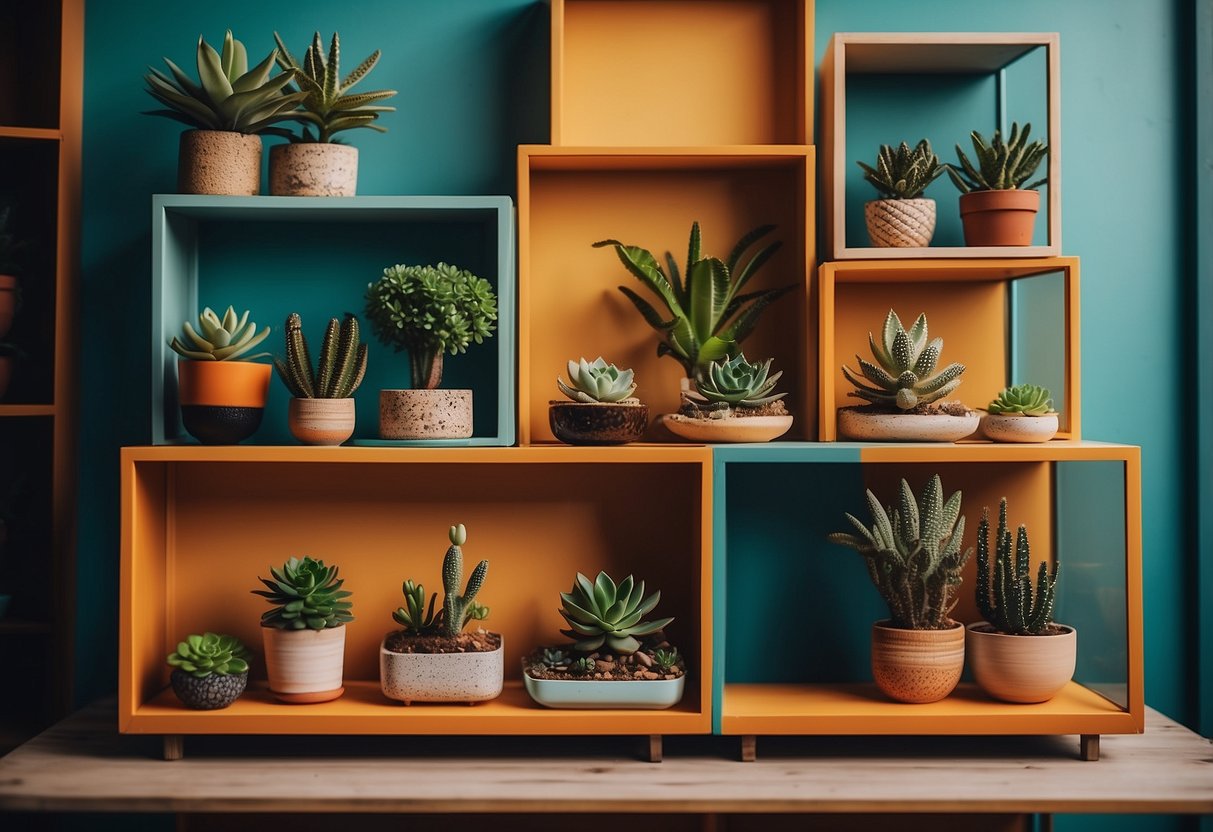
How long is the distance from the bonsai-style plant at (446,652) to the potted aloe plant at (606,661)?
0.08 meters

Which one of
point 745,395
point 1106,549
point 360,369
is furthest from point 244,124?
point 1106,549

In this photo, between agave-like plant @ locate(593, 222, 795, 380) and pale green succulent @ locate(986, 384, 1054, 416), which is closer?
pale green succulent @ locate(986, 384, 1054, 416)

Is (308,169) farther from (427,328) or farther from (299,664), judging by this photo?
(299,664)

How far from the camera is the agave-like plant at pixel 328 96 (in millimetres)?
1770

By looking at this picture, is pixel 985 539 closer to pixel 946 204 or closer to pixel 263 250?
pixel 946 204

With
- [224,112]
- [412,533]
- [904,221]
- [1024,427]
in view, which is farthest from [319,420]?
[1024,427]

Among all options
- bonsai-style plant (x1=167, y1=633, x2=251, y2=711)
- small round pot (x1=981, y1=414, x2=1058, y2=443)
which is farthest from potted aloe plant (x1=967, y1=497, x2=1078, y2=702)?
bonsai-style plant (x1=167, y1=633, x2=251, y2=711)

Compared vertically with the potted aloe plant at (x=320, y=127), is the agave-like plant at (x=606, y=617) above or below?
below

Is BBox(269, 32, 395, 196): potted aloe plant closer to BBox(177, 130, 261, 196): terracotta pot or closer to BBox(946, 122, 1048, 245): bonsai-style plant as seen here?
BBox(177, 130, 261, 196): terracotta pot

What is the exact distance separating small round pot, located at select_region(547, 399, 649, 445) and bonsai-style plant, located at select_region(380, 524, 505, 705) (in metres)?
0.27

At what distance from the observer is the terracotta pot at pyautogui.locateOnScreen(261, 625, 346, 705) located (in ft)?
5.67

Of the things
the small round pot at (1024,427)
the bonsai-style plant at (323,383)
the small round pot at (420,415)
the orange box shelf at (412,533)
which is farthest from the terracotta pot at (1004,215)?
the bonsai-style plant at (323,383)

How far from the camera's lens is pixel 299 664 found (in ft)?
5.67

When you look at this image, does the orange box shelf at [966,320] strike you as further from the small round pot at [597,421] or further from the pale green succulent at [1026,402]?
the small round pot at [597,421]
